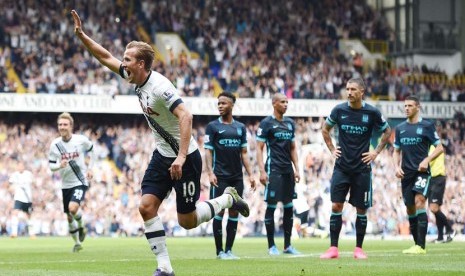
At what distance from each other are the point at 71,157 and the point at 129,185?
15.1 metres

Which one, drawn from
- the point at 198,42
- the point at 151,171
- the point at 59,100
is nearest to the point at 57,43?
the point at 59,100

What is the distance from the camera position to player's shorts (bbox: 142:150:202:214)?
1141 cm

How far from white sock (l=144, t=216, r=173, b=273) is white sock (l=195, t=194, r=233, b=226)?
587mm

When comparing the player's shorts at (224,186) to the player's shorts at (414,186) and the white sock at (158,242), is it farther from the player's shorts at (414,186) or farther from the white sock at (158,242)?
the white sock at (158,242)

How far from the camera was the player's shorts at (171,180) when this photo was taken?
11414mm

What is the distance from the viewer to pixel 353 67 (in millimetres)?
45188

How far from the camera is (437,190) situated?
2234 centimetres

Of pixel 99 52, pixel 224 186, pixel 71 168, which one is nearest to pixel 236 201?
pixel 99 52

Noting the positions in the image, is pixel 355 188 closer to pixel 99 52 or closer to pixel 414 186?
pixel 414 186

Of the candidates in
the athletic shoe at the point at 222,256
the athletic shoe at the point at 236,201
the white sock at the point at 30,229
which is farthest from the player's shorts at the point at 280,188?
the white sock at the point at 30,229

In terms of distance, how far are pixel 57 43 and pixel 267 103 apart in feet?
26.6

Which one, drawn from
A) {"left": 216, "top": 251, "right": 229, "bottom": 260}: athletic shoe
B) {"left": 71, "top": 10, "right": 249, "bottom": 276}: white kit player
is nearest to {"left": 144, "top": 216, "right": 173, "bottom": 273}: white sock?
{"left": 71, "top": 10, "right": 249, "bottom": 276}: white kit player

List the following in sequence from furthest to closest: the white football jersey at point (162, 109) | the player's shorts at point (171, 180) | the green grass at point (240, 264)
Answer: the green grass at point (240, 264), the player's shorts at point (171, 180), the white football jersey at point (162, 109)

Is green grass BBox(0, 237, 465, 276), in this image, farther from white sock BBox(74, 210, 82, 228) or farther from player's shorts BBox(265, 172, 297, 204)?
white sock BBox(74, 210, 82, 228)
